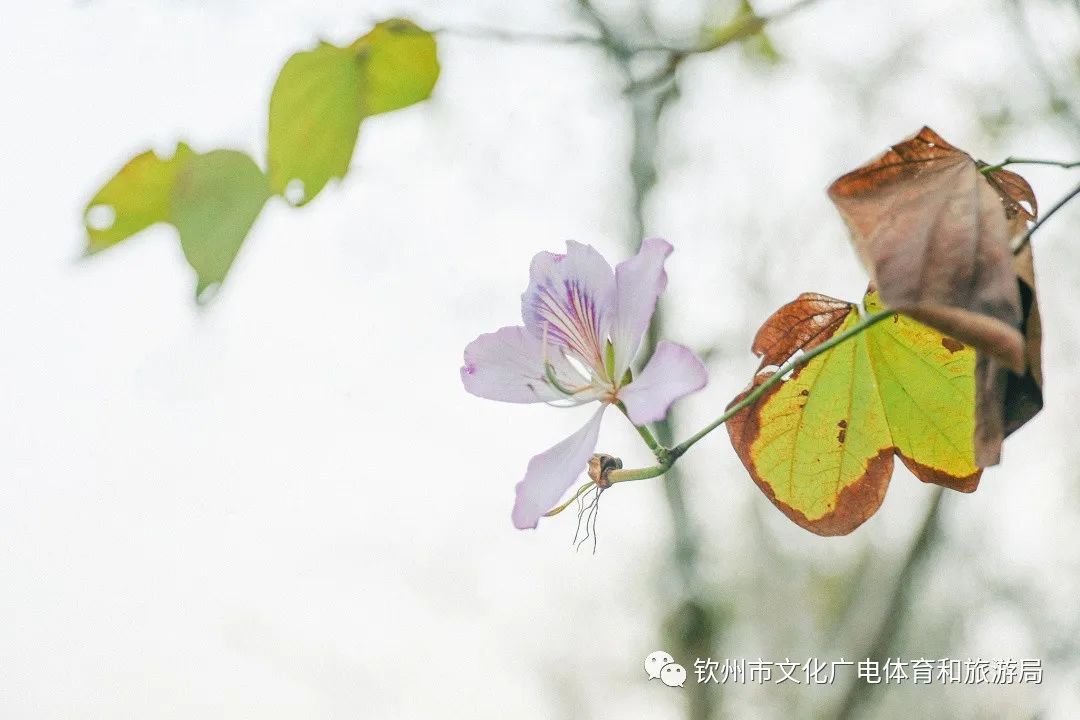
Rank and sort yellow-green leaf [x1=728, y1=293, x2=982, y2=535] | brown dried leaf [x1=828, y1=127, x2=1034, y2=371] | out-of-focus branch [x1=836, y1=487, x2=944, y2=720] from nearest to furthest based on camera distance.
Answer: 1. brown dried leaf [x1=828, y1=127, x2=1034, y2=371]
2. yellow-green leaf [x1=728, y1=293, x2=982, y2=535]
3. out-of-focus branch [x1=836, y1=487, x2=944, y2=720]

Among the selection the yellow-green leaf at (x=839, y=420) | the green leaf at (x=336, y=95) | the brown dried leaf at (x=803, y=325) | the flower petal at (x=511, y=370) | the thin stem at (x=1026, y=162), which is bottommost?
the yellow-green leaf at (x=839, y=420)

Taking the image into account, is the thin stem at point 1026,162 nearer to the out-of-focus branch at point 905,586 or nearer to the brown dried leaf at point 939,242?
the brown dried leaf at point 939,242

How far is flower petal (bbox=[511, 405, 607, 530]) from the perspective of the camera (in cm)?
17

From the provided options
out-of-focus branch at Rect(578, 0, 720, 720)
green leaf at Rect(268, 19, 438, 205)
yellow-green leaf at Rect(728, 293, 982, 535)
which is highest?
→ green leaf at Rect(268, 19, 438, 205)

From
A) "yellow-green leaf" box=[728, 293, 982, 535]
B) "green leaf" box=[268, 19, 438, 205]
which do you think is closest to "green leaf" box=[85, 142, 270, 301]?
"green leaf" box=[268, 19, 438, 205]

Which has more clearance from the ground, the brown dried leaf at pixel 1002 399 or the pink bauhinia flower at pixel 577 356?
the brown dried leaf at pixel 1002 399

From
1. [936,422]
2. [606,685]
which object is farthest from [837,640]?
[936,422]

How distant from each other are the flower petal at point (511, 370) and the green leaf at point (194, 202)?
59mm

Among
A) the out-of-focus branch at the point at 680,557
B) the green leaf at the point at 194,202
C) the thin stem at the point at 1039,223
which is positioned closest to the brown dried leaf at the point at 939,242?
the thin stem at the point at 1039,223

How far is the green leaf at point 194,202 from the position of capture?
21 centimetres

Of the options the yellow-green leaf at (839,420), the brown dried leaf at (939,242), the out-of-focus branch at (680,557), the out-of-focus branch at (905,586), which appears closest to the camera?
the brown dried leaf at (939,242)

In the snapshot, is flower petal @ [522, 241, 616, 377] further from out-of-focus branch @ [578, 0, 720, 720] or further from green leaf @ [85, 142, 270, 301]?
out-of-focus branch @ [578, 0, 720, 720]

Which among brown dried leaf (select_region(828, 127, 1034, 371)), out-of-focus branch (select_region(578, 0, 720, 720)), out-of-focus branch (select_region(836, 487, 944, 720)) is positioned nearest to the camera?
brown dried leaf (select_region(828, 127, 1034, 371))

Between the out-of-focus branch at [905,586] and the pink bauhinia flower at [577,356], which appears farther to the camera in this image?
the out-of-focus branch at [905,586]
